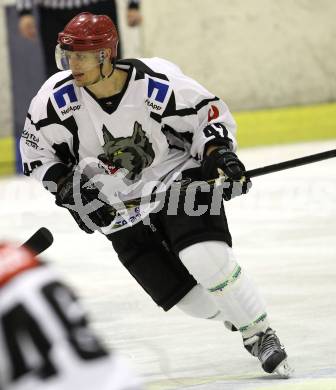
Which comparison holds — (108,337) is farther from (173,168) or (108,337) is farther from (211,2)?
(211,2)

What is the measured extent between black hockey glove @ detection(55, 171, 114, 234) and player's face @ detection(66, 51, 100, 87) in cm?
26

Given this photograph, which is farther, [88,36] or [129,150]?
[129,150]

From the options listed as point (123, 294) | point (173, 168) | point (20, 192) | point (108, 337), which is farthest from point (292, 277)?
point (20, 192)

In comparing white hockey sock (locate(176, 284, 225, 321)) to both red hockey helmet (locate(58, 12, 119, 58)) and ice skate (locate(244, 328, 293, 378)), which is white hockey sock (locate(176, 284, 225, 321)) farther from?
red hockey helmet (locate(58, 12, 119, 58))

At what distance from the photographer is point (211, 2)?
8383 millimetres

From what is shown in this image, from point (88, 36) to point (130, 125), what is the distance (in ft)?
0.88

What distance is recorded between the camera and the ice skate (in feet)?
10.7

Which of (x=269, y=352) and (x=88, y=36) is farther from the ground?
(x=88, y=36)

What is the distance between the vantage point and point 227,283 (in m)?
3.27

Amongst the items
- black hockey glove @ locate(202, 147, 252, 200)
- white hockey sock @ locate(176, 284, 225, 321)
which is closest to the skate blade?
white hockey sock @ locate(176, 284, 225, 321)

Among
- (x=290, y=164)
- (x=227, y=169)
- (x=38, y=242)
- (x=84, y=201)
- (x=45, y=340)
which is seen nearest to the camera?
(x=45, y=340)

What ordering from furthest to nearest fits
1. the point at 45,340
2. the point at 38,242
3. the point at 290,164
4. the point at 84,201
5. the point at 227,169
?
the point at 290,164, the point at 84,201, the point at 227,169, the point at 38,242, the point at 45,340

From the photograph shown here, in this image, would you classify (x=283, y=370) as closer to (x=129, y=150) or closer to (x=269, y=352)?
(x=269, y=352)

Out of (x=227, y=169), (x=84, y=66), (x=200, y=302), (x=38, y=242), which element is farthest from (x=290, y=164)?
(x=38, y=242)
